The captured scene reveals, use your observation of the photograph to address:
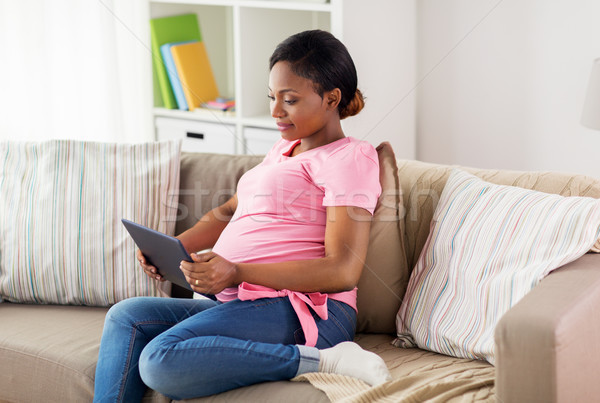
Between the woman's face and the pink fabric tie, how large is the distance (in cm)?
38

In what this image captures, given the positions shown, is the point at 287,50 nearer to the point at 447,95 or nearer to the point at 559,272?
the point at 559,272

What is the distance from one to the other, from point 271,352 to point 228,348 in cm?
9

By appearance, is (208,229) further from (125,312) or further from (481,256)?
(481,256)

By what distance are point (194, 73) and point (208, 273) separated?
1.66 m


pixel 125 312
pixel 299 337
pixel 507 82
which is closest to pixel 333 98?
pixel 299 337

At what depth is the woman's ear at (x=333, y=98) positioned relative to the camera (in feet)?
5.64

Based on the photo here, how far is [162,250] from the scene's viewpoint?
5.23ft

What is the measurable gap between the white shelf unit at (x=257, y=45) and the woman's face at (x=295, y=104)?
785 mm

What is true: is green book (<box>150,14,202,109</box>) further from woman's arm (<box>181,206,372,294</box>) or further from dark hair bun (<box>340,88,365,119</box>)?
woman's arm (<box>181,206,372,294</box>)

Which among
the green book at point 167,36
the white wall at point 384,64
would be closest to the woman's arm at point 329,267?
the white wall at point 384,64

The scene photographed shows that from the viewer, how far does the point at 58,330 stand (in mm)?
1793

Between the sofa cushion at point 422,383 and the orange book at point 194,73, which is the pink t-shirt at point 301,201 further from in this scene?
the orange book at point 194,73

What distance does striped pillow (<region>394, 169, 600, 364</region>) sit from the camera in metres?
1.48

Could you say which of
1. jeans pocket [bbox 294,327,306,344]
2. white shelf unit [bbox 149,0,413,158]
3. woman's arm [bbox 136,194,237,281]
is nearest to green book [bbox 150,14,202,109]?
white shelf unit [bbox 149,0,413,158]
